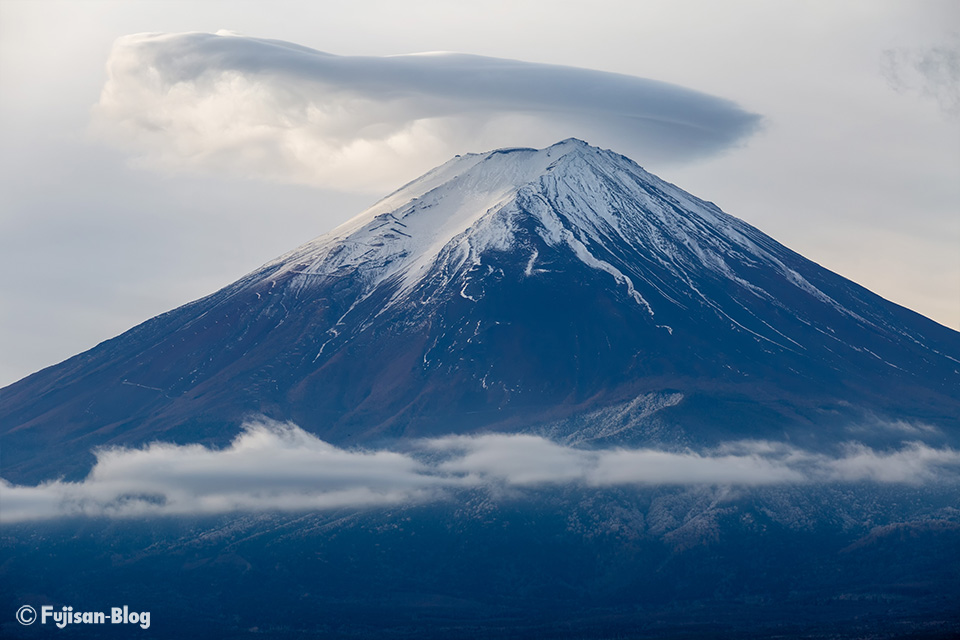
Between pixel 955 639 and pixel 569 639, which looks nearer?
pixel 955 639

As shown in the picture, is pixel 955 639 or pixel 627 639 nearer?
pixel 955 639

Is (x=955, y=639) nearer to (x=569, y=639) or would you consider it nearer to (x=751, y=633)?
(x=751, y=633)

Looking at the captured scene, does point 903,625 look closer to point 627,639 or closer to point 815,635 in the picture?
point 815,635

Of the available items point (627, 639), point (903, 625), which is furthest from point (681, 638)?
point (903, 625)

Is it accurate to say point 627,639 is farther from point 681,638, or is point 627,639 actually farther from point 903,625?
point 903,625

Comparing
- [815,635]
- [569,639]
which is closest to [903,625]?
[815,635]

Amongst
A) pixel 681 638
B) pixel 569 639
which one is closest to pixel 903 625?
pixel 681 638

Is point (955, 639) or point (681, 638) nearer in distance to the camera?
point (955, 639)
